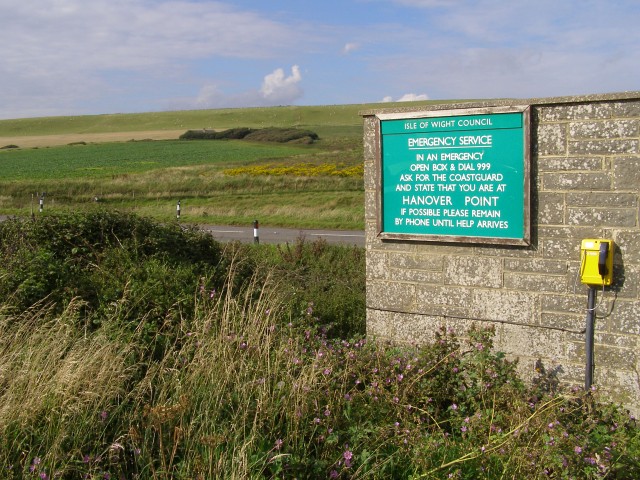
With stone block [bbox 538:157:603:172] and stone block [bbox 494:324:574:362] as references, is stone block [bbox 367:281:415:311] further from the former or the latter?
stone block [bbox 538:157:603:172]

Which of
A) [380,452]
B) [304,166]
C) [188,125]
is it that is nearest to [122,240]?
[380,452]

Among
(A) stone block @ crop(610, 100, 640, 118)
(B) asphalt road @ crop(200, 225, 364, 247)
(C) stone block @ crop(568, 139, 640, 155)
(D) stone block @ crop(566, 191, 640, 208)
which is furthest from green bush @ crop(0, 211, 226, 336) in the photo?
(B) asphalt road @ crop(200, 225, 364, 247)

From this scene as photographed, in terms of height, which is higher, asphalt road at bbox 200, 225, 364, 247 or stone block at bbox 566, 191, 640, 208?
stone block at bbox 566, 191, 640, 208

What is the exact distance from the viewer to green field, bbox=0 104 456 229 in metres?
26.4

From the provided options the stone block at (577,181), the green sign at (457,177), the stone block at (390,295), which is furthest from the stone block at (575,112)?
the stone block at (390,295)

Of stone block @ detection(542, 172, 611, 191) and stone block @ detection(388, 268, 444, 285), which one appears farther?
stone block @ detection(388, 268, 444, 285)

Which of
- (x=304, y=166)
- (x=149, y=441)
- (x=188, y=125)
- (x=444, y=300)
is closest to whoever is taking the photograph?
(x=149, y=441)

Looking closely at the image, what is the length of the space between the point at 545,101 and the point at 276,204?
916 inches

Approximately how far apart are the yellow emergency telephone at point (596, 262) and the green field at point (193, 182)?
5.84 m

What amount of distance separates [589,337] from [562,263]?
0.58 metres

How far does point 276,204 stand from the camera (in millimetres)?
28359

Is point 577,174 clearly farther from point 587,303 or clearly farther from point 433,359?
point 433,359

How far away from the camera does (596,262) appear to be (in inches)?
202

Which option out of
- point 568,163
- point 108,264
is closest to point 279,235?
point 108,264
